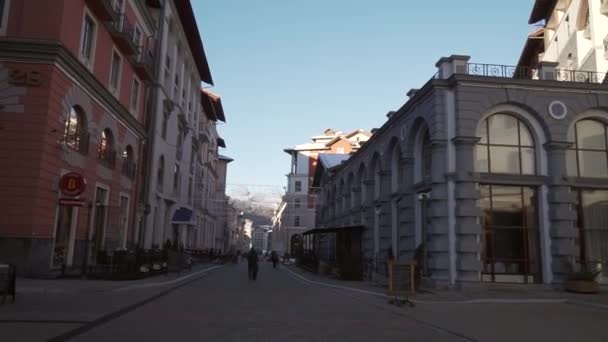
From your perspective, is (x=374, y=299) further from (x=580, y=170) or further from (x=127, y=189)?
(x=127, y=189)

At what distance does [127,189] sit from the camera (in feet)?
91.3

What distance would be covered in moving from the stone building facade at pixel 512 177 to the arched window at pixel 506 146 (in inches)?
1.7

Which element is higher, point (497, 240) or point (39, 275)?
point (497, 240)

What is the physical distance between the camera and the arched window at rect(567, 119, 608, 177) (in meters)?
20.8

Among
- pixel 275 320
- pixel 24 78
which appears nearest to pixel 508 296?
pixel 275 320

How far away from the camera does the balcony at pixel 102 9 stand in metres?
20.1

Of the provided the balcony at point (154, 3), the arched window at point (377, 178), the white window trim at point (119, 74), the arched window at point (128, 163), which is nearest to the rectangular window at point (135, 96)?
the arched window at point (128, 163)

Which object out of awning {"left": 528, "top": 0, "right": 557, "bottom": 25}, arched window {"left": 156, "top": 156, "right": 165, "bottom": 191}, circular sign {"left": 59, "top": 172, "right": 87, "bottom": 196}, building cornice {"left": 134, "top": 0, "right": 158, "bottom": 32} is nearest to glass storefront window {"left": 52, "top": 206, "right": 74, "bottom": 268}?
circular sign {"left": 59, "top": 172, "right": 87, "bottom": 196}

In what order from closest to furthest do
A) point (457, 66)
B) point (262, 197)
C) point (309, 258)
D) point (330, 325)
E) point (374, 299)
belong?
point (330, 325), point (374, 299), point (457, 66), point (309, 258), point (262, 197)

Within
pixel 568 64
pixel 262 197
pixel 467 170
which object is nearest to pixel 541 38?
pixel 568 64

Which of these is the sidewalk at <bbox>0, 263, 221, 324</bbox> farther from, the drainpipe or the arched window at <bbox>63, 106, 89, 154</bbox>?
the drainpipe

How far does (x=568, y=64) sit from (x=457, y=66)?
68.7 ft

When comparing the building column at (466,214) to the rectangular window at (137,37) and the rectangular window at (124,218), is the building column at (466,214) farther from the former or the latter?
the rectangular window at (137,37)

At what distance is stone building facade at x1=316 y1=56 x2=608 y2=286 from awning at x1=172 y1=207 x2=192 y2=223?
2117cm
